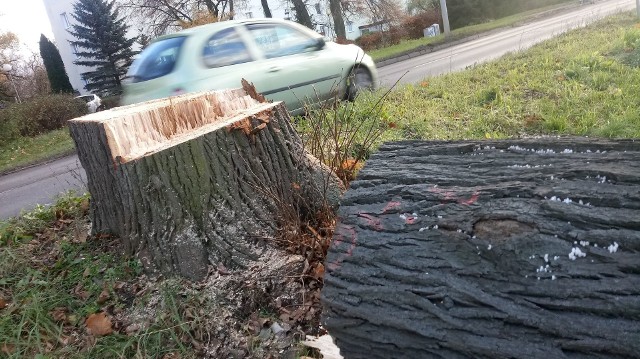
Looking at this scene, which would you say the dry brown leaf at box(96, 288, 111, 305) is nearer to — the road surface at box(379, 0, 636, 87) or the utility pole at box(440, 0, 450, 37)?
the road surface at box(379, 0, 636, 87)

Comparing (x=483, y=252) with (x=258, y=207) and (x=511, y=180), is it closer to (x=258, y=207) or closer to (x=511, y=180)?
(x=511, y=180)

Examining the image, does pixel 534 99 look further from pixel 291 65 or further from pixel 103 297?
pixel 103 297

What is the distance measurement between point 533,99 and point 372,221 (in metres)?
4.80

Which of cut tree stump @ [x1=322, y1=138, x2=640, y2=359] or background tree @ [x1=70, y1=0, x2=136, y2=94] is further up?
background tree @ [x1=70, y1=0, x2=136, y2=94]

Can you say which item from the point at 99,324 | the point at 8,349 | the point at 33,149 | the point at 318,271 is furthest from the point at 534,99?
the point at 33,149

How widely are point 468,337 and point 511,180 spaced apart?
0.63 meters

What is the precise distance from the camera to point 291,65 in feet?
22.1

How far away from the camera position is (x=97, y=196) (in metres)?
3.46

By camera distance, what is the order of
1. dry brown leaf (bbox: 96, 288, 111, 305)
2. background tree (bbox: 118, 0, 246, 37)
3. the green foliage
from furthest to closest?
1. background tree (bbox: 118, 0, 246, 37)
2. the green foliage
3. dry brown leaf (bbox: 96, 288, 111, 305)

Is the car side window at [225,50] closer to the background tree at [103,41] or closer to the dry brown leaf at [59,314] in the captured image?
the dry brown leaf at [59,314]

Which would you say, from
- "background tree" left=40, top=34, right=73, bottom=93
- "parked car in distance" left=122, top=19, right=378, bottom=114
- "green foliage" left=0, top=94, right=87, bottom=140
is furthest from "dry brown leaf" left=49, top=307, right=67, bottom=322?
"background tree" left=40, top=34, right=73, bottom=93

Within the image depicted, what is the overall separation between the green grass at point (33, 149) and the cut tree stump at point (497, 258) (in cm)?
1240

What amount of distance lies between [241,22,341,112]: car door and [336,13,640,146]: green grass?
924 mm

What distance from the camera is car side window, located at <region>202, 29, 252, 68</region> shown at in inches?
242
